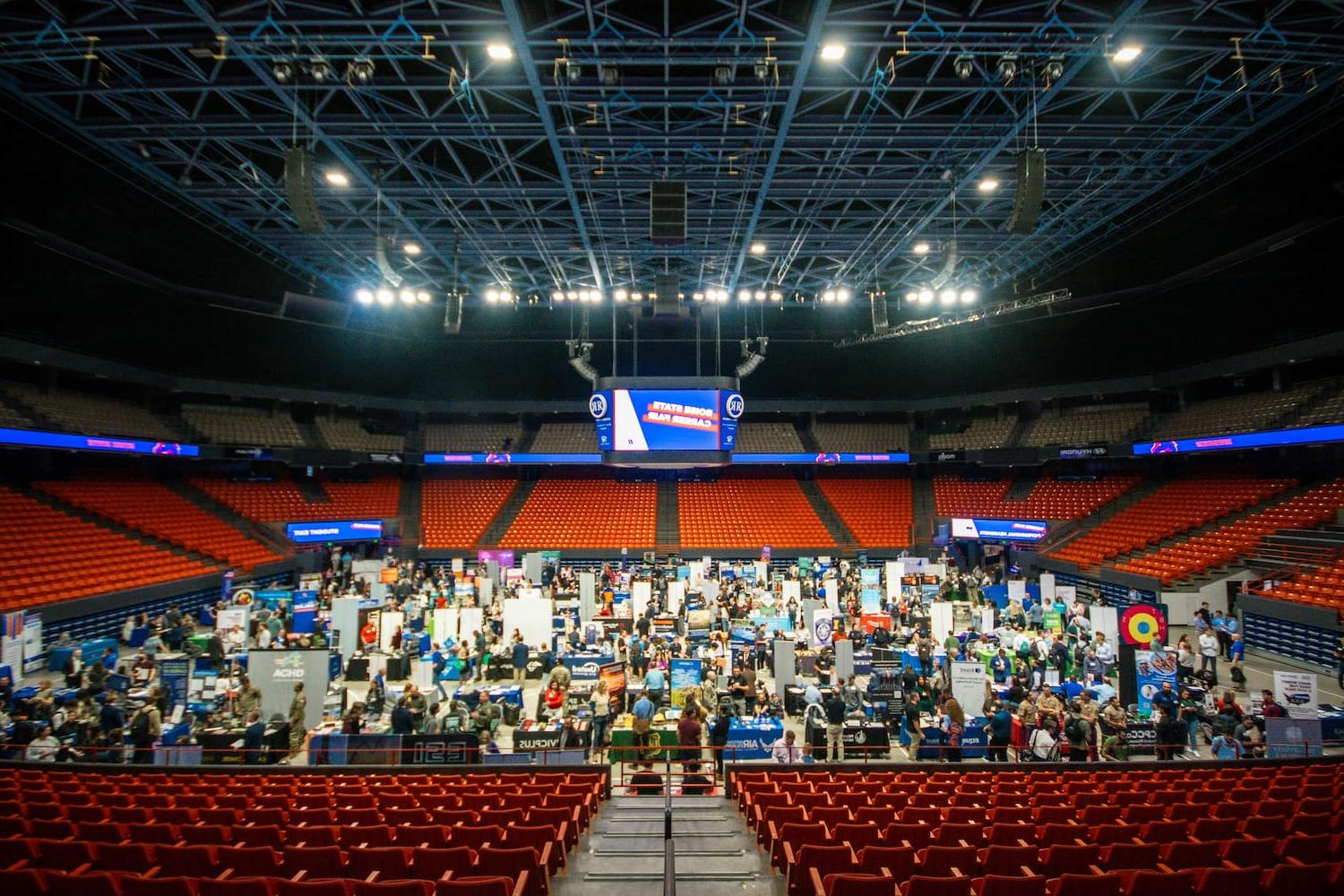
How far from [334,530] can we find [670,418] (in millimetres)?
17745

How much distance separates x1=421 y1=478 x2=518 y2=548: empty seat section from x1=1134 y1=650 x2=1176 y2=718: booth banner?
28.8 m

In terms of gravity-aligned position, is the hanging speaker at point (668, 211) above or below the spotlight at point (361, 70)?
below

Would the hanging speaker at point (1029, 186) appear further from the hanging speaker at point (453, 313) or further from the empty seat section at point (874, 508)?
the empty seat section at point (874, 508)

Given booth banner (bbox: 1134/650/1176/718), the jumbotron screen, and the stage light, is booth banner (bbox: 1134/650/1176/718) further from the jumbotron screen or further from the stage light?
the jumbotron screen

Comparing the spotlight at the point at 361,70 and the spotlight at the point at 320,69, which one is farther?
the spotlight at the point at 361,70

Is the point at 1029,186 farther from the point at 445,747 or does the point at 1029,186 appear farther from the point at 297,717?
the point at 297,717

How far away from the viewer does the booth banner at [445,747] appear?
1048cm

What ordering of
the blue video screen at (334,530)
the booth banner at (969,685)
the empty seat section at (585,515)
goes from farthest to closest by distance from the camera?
the empty seat section at (585,515) → the blue video screen at (334,530) → the booth banner at (969,685)

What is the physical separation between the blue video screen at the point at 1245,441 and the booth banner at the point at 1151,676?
491 inches

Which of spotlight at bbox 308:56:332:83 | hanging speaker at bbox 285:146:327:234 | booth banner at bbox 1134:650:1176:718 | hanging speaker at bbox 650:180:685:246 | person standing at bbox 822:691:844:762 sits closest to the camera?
hanging speaker at bbox 285:146:327:234

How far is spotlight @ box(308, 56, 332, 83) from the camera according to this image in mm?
11023

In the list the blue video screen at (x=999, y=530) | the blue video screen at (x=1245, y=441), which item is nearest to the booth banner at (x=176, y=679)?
the blue video screen at (x=999, y=530)

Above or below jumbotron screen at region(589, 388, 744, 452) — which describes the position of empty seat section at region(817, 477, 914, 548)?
below

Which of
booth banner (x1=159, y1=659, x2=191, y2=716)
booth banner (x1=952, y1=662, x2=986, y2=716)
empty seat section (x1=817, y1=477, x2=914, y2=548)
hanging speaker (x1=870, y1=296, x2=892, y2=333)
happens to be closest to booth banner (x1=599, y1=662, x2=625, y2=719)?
booth banner (x1=952, y1=662, x2=986, y2=716)
